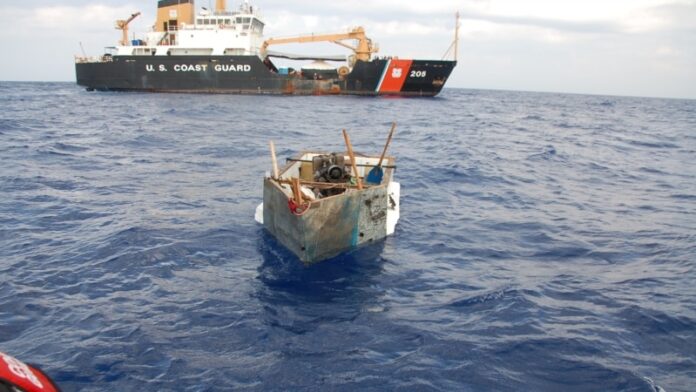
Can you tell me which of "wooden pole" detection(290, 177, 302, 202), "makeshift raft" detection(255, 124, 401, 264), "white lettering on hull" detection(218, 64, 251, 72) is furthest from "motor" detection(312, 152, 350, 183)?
"white lettering on hull" detection(218, 64, 251, 72)

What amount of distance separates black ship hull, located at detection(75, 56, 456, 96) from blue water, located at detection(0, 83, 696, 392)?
33519 millimetres

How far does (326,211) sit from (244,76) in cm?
4432

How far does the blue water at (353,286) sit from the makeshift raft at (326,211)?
0.34 metres

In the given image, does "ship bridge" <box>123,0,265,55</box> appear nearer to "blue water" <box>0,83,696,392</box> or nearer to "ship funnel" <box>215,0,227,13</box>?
"ship funnel" <box>215,0,227,13</box>

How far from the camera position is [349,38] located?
5219 cm

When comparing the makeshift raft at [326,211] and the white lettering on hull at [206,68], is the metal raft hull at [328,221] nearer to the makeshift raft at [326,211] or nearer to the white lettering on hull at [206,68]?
the makeshift raft at [326,211]

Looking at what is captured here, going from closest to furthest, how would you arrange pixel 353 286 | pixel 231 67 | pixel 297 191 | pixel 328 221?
pixel 353 286 → pixel 297 191 → pixel 328 221 → pixel 231 67

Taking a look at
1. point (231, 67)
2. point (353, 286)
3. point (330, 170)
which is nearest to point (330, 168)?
point (330, 170)

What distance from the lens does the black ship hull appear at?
160 ft

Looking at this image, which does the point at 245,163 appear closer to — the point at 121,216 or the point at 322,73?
the point at 121,216

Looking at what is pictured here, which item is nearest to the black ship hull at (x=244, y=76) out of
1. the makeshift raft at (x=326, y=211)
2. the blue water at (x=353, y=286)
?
the blue water at (x=353, y=286)

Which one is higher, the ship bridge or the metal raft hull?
the ship bridge

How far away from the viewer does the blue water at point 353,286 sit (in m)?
5.60

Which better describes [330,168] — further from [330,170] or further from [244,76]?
[244,76]
